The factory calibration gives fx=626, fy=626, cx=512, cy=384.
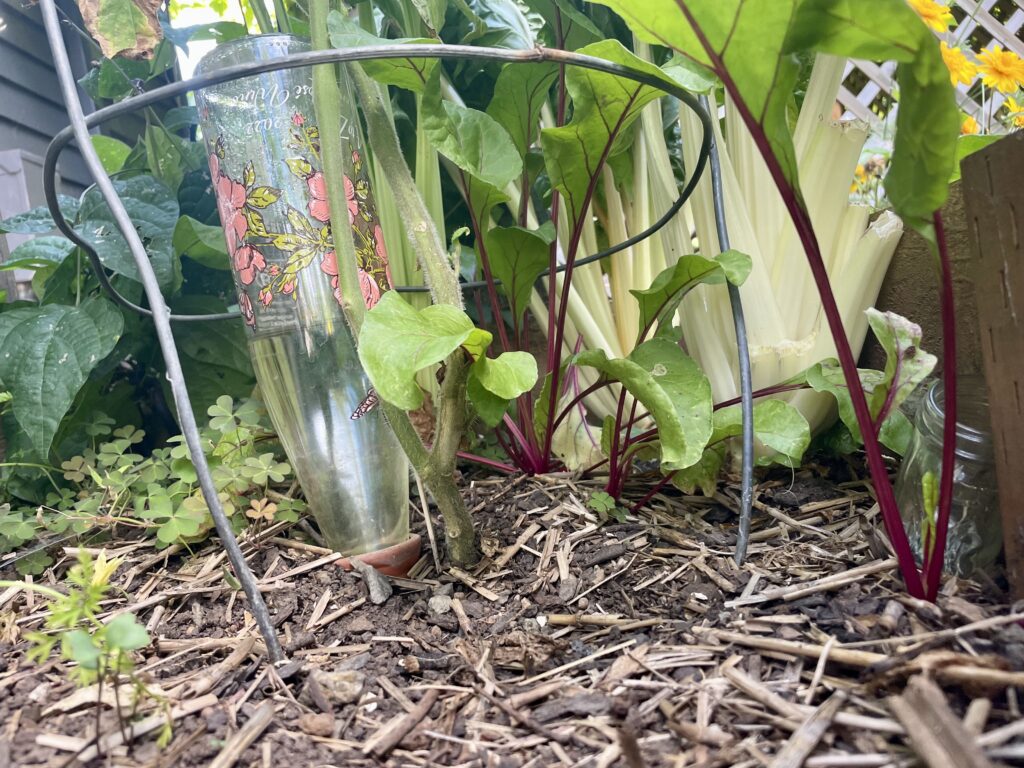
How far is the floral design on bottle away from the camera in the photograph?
77 centimetres

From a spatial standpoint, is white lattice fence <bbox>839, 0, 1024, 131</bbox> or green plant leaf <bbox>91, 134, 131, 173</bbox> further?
white lattice fence <bbox>839, 0, 1024, 131</bbox>

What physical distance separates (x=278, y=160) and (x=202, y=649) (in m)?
0.57

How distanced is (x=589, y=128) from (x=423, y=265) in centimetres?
29

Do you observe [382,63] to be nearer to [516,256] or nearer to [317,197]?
[317,197]

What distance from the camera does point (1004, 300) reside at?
1.77ft

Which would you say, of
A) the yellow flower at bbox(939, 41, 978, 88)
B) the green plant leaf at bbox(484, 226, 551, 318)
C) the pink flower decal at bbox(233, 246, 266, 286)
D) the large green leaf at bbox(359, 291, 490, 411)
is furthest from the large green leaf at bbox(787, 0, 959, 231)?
the yellow flower at bbox(939, 41, 978, 88)

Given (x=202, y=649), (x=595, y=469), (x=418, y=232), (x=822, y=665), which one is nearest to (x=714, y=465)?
(x=595, y=469)

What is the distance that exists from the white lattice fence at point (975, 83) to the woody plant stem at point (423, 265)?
5.04 ft

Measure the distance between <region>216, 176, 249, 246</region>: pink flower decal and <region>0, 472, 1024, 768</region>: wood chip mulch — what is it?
42 centimetres

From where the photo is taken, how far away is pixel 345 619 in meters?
0.71

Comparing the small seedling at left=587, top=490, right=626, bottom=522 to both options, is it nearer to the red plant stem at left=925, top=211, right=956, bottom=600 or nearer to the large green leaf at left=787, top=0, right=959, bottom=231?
the red plant stem at left=925, top=211, right=956, bottom=600

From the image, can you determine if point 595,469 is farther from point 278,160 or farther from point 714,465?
point 278,160

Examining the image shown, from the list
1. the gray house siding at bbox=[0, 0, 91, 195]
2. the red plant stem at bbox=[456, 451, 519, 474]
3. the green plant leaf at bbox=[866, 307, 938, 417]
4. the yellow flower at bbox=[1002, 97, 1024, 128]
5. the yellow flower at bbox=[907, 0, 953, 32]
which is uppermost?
the gray house siding at bbox=[0, 0, 91, 195]

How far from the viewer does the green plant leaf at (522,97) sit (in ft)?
3.10
